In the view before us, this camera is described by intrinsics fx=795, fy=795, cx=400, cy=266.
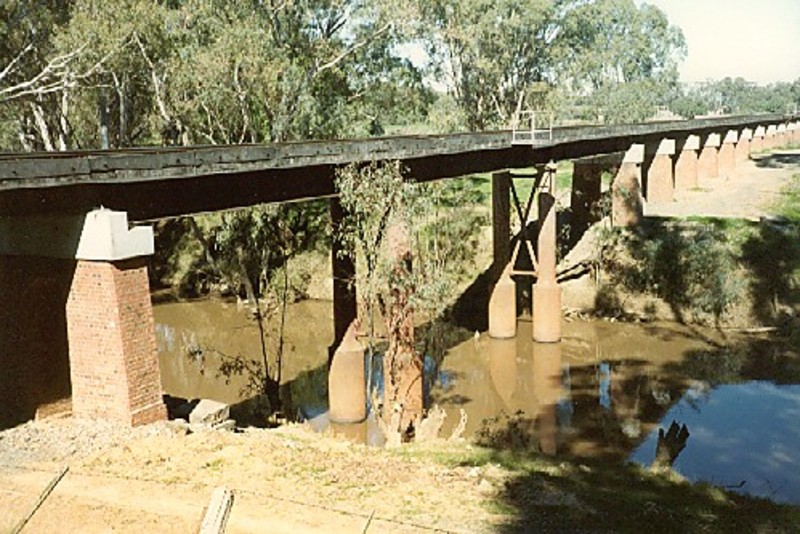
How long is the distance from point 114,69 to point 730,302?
68.8 ft

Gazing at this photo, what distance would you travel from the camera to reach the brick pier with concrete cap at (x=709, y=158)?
39.4 metres

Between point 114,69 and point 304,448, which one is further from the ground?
point 114,69

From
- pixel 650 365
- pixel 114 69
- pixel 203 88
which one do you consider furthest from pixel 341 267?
pixel 114 69

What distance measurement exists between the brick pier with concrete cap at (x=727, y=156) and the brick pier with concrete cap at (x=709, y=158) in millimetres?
1737

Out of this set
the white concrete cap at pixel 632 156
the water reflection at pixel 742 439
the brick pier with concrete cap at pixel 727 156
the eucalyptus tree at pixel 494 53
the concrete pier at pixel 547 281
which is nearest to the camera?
the water reflection at pixel 742 439

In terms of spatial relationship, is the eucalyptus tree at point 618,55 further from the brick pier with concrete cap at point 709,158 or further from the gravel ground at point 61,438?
the gravel ground at point 61,438

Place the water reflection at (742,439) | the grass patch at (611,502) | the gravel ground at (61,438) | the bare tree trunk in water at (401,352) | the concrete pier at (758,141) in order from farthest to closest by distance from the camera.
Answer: the concrete pier at (758,141)
the bare tree trunk in water at (401,352)
the water reflection at (742,439)
the gravel ground at (61,438)
the grass patch at (611,502)

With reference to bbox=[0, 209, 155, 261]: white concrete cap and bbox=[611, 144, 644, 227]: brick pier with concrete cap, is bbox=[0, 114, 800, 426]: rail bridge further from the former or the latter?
bbox=[611, 144, 644, 227]: brick pier with concrete cap

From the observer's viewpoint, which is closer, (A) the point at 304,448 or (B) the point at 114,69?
(A) the point at 304,448

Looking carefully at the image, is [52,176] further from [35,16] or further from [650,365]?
[35,16]

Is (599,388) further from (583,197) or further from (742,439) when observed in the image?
(583,197)

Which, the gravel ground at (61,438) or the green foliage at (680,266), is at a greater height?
the gravel ground at (61,438)

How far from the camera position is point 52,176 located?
9.05m

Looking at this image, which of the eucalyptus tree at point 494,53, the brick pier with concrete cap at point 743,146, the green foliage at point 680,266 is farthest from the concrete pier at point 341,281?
the brick pier with concrete cap at point 743,146
